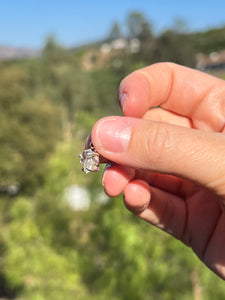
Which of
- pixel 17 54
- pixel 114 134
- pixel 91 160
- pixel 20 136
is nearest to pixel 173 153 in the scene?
pixel 114 134

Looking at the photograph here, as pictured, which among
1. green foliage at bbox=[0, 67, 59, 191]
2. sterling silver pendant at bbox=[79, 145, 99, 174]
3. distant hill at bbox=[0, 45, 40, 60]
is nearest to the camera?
sterling silver pendant at bbox=[79, 145, 99, 174]

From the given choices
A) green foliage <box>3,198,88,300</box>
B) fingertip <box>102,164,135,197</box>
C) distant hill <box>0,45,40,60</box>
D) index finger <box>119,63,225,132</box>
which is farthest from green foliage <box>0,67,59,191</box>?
distant hill <box>0,45,40,60</box>

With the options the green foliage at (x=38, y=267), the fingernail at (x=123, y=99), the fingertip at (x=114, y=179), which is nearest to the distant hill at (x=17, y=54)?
the green foliage at (x=38, y=267)

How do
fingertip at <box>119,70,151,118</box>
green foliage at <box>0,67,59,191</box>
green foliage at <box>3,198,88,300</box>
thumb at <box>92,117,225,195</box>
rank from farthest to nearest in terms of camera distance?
green foliage at <box>0,67,59,191</box>, green foliage at <box>3,198,88,300</box>, fingertip at <box>119,70,151,118</box>, thumb at <box>92,117,225,195</box>

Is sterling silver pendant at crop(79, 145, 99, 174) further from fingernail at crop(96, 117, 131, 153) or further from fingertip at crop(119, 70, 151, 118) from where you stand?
fingertip at crop(119, 70, 151, 118)

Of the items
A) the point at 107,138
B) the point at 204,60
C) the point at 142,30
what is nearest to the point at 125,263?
the point at 107,138

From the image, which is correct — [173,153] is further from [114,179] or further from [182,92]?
[182,92]

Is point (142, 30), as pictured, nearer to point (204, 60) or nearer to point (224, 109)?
point (204, 60)
